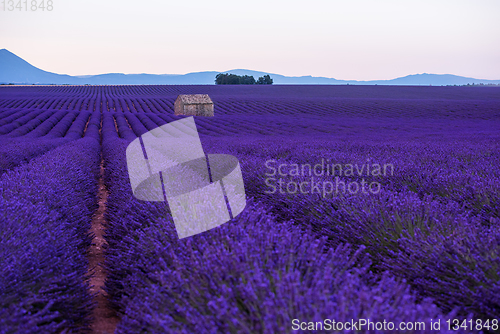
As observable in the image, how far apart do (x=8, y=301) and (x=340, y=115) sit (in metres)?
22.2

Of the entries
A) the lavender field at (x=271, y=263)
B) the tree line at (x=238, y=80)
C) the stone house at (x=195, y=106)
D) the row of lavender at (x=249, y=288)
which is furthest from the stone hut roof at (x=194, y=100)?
the tree line at (x=238, y=80)

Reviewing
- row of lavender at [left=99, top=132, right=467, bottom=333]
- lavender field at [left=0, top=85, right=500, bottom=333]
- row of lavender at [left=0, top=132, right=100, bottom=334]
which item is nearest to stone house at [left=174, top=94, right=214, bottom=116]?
lavender field at [left=0, top=85, right=500, bottom=333]

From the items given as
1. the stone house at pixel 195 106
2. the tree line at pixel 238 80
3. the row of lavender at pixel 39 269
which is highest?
the tree line at pixel 238 80

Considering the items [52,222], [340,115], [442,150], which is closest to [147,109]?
[340,115]

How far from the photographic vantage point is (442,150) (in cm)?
565

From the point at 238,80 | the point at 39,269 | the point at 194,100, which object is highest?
the point at 238,80

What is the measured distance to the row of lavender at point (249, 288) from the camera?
1.09 meters

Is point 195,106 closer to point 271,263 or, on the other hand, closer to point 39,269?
point 39,269

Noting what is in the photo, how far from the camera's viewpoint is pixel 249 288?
1172 millimetres

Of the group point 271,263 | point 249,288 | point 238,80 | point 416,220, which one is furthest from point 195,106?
point 238,80

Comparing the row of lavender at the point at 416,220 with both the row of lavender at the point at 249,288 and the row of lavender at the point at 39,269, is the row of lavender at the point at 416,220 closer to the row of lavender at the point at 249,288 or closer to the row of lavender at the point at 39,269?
the row of lavender at the point at 249,288

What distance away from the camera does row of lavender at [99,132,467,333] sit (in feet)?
3.59

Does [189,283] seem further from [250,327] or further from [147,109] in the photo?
[147,109]

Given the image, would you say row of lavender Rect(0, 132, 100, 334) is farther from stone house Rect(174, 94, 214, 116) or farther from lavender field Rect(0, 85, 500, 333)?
stone house Rect(174, 94, 214, 116)
